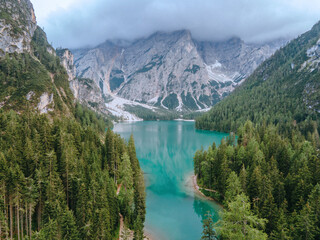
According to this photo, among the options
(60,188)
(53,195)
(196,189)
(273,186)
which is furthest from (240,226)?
(196,189)

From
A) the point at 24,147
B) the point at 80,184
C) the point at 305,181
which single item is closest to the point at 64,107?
the point at 24,147

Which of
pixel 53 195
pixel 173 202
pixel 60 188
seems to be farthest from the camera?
pixel 173 202

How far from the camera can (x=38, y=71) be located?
99.8 m

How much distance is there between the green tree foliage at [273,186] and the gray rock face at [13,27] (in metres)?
105

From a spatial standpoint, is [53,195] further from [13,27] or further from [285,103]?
[285,103]

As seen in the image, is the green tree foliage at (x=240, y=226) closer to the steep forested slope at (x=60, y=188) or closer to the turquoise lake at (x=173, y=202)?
the steep forested slope at (x=60, y=188)

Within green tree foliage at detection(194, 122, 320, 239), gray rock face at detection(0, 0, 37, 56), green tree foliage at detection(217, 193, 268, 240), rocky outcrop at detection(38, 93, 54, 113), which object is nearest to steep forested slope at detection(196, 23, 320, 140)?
green tree foliage at detection(194, 122, 320, 239)

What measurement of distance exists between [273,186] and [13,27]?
435 ft

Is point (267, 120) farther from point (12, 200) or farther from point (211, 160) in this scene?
point (12, 200)

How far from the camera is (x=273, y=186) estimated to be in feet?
118

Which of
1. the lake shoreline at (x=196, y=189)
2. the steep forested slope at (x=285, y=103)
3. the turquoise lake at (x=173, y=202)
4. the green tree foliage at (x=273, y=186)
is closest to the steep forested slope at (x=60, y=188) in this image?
the turquoise lake at (x=173, y=202)

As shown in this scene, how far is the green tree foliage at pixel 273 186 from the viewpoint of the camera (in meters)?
26.0

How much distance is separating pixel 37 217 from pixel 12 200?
20.3ft

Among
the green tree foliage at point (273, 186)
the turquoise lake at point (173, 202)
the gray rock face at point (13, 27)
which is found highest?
the gray rock face at point (13, 27)
